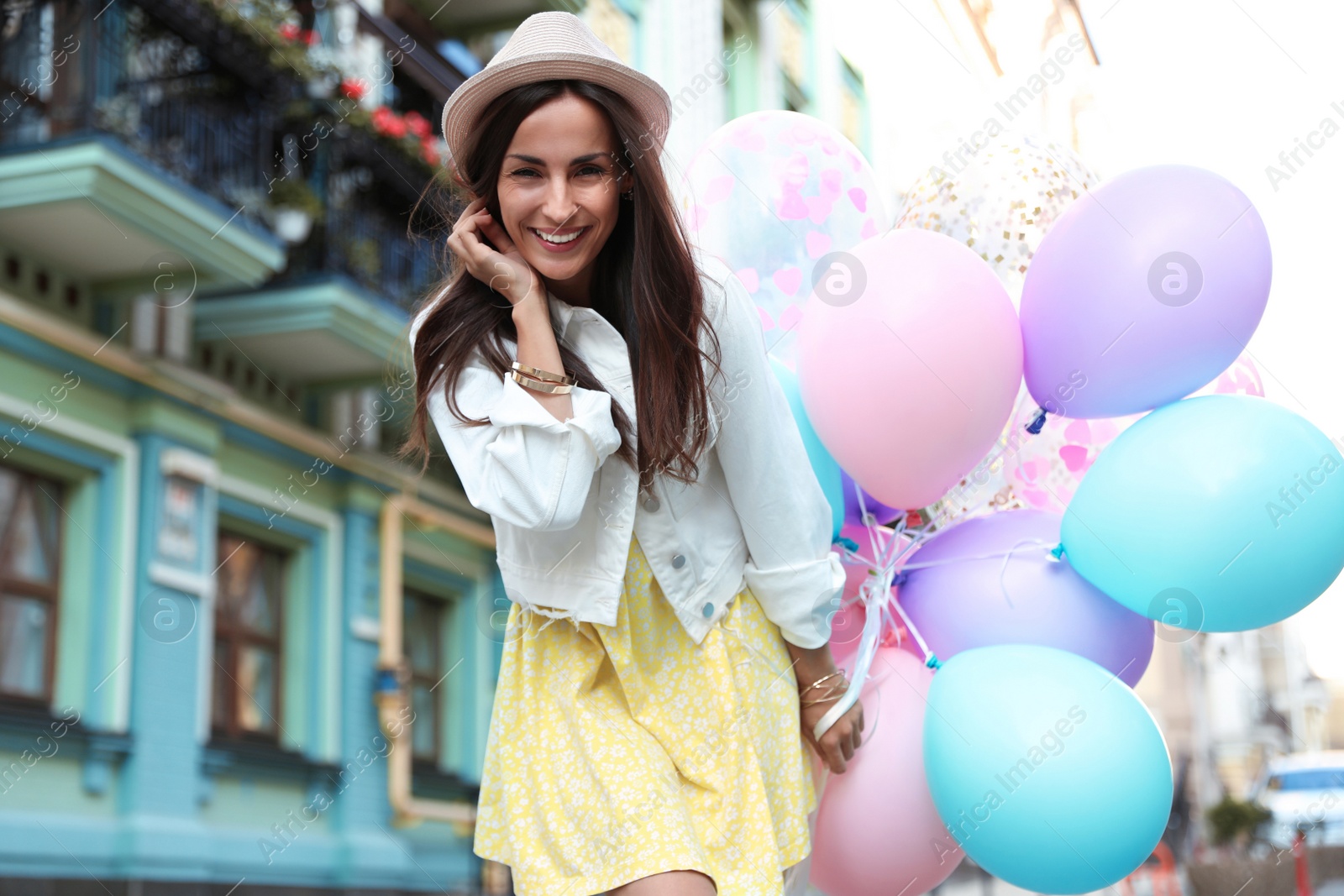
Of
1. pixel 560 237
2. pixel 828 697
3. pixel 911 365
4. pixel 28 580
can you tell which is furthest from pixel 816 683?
pixel 28 580

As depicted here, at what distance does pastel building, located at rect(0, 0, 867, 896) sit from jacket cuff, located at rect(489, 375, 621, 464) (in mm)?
5236

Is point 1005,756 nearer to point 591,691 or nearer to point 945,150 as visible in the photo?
point 591,691

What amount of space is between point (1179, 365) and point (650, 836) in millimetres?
1157

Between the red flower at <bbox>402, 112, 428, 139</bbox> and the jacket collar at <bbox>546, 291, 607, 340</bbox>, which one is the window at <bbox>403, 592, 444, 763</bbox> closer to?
the red flower at <bbox>402, 112, 428, 139</bbox>

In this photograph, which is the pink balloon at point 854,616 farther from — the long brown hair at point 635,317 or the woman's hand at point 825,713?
the long brown hair at point 635,317

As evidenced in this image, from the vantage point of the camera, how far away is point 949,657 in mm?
2391

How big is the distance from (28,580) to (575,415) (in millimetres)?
5868

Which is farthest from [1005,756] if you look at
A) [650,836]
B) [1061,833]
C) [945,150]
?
[945,150]

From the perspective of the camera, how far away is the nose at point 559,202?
6.21 ft

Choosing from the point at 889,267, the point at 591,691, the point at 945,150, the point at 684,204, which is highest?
the point at 945,150

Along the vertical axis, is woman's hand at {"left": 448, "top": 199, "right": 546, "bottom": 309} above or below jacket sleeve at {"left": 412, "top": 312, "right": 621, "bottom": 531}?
above

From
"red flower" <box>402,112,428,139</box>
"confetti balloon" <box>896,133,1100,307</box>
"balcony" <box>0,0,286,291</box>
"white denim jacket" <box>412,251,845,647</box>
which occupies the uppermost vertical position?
"red flower" <box>402,112,428,139</box>

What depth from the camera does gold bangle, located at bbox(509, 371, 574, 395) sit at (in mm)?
1818

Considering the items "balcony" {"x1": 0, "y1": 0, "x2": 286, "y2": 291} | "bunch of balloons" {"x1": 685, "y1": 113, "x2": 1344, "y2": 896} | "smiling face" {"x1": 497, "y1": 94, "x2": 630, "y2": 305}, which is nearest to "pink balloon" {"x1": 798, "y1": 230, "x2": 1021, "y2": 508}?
"bunch of balloons" {"x1": 685, "y1": 113, "x2": 1344, "y2": 896}
